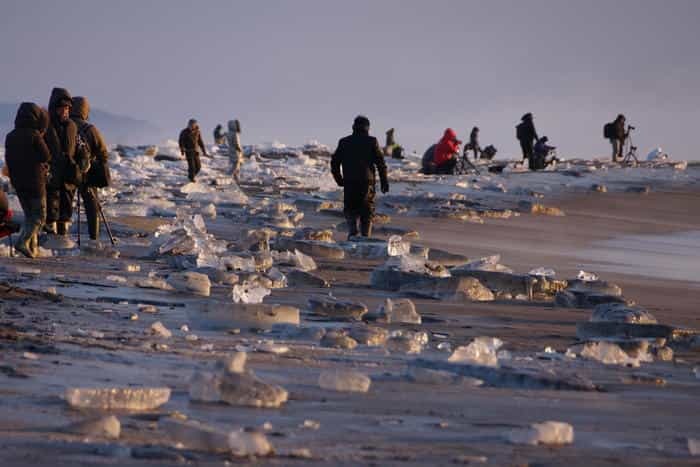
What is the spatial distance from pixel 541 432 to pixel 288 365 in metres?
1.81

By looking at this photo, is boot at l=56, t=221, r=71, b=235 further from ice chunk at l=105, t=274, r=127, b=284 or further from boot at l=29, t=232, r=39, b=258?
ice chunk at l=105, t=274, r=127, b=284

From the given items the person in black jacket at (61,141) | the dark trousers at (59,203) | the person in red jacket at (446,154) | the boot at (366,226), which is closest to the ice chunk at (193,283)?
the person in black jacket at (61,141)

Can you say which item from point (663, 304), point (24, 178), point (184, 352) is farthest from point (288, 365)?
point (24, 178)

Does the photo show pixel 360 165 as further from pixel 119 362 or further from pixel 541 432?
pixel 541 432

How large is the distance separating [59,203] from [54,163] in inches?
30.4

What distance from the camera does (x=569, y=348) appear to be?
676 centimetres

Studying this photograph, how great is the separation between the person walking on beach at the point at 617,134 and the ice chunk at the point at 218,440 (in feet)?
125

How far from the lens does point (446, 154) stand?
33.8 meters

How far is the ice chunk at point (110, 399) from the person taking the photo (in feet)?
14.0

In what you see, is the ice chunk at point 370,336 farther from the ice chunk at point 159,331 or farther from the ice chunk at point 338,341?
the ice chunk at point 159,331

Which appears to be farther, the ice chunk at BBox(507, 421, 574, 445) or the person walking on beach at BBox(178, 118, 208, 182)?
the person walking on beach at BBox(178, 118, 208, 182)

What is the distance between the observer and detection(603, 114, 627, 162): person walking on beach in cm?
4162

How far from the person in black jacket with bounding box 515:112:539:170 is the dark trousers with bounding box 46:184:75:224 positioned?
→ 23.3 metres

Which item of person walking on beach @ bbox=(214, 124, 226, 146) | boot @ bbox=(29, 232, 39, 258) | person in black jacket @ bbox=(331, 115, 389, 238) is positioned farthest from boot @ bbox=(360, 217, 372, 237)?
person walking on beach @ bbox=(214, 124, 226, 146)
